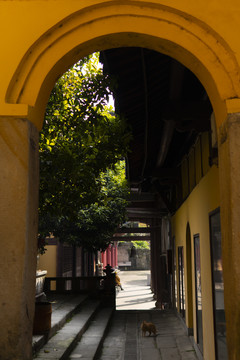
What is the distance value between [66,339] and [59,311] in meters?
2.40

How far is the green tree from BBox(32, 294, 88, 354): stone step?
2.11 m

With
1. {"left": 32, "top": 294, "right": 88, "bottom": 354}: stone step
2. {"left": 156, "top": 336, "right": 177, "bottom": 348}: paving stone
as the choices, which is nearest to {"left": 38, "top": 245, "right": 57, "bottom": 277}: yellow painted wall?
{"left": 32, "top": 294, "right": 88, "bottom": 354}: stone step

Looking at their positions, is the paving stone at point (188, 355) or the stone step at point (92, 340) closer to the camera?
the stone step at point (92, 340)

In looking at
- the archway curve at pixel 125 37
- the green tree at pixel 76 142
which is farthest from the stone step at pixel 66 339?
the archway curve at pixel 125 37

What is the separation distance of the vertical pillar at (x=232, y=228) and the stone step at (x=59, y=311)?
13.8 feet

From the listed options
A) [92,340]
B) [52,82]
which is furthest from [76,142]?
[92,340]

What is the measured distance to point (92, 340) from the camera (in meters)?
8.79

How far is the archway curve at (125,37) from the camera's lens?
329cm

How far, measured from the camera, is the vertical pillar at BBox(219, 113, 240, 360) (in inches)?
119

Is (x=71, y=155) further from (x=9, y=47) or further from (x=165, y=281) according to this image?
(x=165, y=281)

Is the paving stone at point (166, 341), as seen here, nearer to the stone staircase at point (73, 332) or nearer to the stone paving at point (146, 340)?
the stone paving at point (146, 340)

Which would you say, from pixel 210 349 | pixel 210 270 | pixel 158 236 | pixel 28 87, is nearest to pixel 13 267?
pixel 28 87

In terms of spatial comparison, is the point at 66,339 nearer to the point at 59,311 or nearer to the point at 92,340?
the point at 92,340

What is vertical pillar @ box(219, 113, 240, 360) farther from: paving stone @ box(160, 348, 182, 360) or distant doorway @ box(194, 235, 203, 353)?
paving stone @ box(160, 348, 182, 360)
